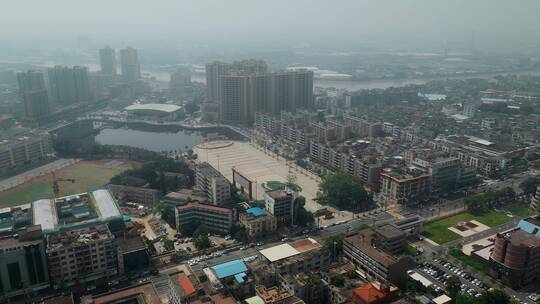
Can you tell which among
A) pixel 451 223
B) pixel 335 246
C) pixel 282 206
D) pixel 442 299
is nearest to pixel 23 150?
pixel 282 206

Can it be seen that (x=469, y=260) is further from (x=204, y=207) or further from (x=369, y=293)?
(x=204, y=207)

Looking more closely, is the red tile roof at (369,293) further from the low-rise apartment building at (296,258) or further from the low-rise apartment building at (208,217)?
the low-rise apartment building at (208,217)

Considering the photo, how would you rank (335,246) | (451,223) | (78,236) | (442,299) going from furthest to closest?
(451,223) < (335,246) < (78,236) < (442,299)

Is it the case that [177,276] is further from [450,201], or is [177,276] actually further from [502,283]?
[450,201]

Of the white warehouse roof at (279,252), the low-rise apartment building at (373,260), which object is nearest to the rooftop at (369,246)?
the low-rise apartment building at (373,260)

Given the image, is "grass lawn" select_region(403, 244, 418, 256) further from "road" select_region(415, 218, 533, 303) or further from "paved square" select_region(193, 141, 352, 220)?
"paved square" select_region(193, 141, 352, 220)


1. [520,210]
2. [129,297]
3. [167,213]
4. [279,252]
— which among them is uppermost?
[129,297]

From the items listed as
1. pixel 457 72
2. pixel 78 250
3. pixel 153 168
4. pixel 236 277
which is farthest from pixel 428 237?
pixel 457 72
